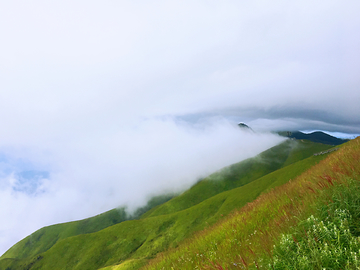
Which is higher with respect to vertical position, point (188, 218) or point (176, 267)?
point (176, 267)

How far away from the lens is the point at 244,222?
783cm

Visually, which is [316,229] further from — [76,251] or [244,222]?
[76,251]

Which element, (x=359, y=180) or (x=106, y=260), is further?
(x=106, y=260)

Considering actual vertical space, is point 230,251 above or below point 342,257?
below

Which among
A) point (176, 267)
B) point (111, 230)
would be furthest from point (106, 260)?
point (176, 267)

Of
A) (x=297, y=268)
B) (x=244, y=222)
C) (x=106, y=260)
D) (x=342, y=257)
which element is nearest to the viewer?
(x=342, y=257)

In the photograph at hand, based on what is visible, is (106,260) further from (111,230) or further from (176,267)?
(176,267)

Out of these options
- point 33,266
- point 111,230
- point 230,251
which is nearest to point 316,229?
point 230,251

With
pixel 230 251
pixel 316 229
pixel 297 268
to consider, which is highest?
pixel 316 229

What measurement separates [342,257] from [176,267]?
18.0 feet

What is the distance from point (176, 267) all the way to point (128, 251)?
585ft

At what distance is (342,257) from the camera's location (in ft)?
9.32

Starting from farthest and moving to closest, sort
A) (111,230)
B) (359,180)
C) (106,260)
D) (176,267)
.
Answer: (111,230), (106,260), (176,267), (359,180)

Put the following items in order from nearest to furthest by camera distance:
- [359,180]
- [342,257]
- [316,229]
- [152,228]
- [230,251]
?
[342,257], [316,229], [359,180], [230,251], [152,228]
